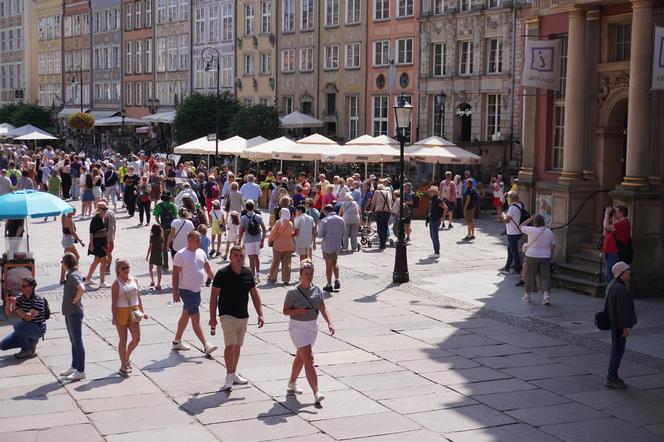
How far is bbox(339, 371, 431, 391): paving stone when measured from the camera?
43.2ft

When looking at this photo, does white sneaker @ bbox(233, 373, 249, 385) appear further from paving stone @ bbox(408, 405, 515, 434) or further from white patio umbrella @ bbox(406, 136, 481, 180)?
white patio umbrella @ bbox(406, 136, 481, 180)

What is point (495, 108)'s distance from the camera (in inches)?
1768

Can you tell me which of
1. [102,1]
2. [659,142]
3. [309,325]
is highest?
[102,1]

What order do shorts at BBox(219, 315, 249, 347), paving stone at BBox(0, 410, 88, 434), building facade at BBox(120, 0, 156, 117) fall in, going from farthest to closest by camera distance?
building facade at BBox(120, 0, 156, 117) < shorts at BBox(219, 315, 249, 347) < paving stone at BBox(0, 410, 88, 434)

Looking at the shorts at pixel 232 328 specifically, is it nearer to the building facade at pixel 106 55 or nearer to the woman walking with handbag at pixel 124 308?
the woman walking with handbag at pixel 124 308

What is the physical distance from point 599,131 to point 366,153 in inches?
522

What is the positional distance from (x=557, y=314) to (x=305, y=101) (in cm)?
4052

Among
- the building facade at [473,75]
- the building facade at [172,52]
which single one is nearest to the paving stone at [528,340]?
the building facade at [473,75]

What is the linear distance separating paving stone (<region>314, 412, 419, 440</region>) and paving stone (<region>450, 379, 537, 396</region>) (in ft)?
4.81

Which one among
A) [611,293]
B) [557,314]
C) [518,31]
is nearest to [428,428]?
[611,293]

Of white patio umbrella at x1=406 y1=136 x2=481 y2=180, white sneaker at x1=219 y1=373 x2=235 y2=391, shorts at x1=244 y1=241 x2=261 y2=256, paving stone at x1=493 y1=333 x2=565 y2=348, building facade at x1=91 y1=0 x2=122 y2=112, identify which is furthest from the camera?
building facade at x1=91 y1=0 x2=122 y2=112

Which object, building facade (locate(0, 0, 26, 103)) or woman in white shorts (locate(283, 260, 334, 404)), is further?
building facade (locate(0, 0, 26, 103))

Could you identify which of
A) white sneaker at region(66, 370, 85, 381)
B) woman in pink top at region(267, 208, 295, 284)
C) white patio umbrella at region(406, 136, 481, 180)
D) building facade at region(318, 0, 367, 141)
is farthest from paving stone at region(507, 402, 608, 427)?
building facade at region(318, 0, 367, 141)

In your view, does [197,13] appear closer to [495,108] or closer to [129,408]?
[495,108]
